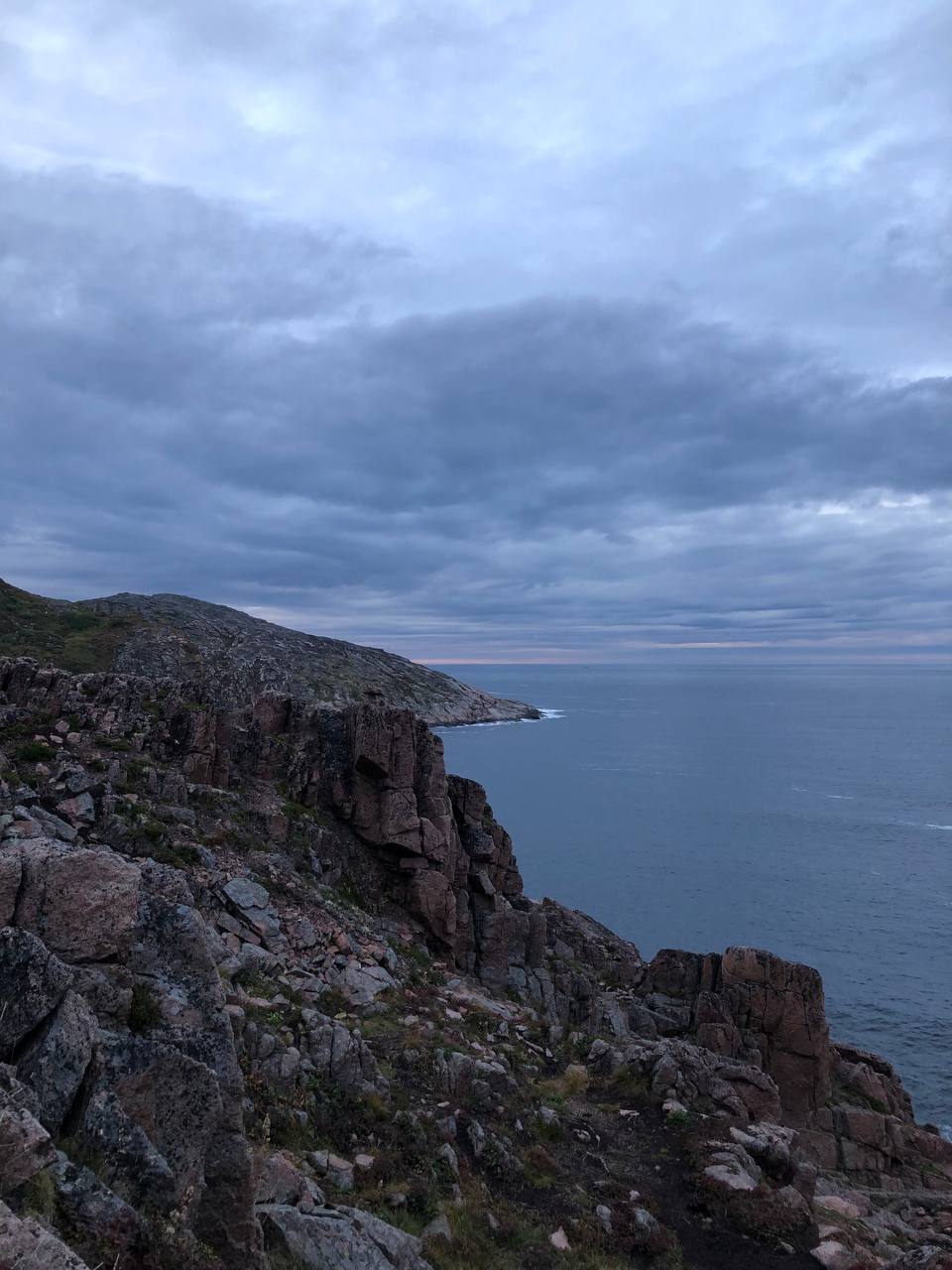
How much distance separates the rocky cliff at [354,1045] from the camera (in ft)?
29.1

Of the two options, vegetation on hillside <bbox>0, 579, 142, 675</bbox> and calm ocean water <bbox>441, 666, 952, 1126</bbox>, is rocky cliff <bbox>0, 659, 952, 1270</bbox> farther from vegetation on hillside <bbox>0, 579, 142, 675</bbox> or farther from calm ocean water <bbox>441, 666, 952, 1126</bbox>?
vegetation on hillside <bbox>0, 579, 142, 675</bbox>

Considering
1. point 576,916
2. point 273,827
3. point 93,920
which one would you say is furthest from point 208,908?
point 576,916

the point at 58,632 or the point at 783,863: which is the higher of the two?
the point at 58,632

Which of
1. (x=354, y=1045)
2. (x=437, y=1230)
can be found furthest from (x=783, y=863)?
(x=437, y=1230)

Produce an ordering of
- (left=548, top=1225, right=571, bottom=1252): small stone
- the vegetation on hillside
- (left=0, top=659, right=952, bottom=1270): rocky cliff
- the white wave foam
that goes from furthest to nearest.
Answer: the vegetation on hillside → the white wave foam → (left=548, top=1225, right=571, bottom=1252): small stone → (left=0, top=659, right=952, bottom=1270): rocky cliff

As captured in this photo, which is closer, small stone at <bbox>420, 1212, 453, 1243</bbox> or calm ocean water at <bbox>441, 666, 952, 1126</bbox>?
small stone at <bbox>420, 1212, 453, 1243</bbox>

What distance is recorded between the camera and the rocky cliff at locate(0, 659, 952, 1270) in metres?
8.88

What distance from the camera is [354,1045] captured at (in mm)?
19266

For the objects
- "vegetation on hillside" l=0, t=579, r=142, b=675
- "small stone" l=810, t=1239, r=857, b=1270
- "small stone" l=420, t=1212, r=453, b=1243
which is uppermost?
"vegetation on hillside" l=0, t=579, r=142, b=675

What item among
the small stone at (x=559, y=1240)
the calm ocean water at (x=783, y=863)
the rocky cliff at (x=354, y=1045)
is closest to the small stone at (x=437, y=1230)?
the rocky cliff at (x=354, y=1045)

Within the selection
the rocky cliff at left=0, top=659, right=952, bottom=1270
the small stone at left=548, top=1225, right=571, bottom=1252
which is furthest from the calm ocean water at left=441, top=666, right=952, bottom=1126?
the small stone at left=548, top=1225, right=571, bottom=1252

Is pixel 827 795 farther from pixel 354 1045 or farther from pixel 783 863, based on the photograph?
pixel 354 1045

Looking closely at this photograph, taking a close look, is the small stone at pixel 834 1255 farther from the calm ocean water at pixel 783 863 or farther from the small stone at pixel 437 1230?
the calm ocean water at pixel 783 863

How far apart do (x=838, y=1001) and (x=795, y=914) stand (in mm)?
17831
